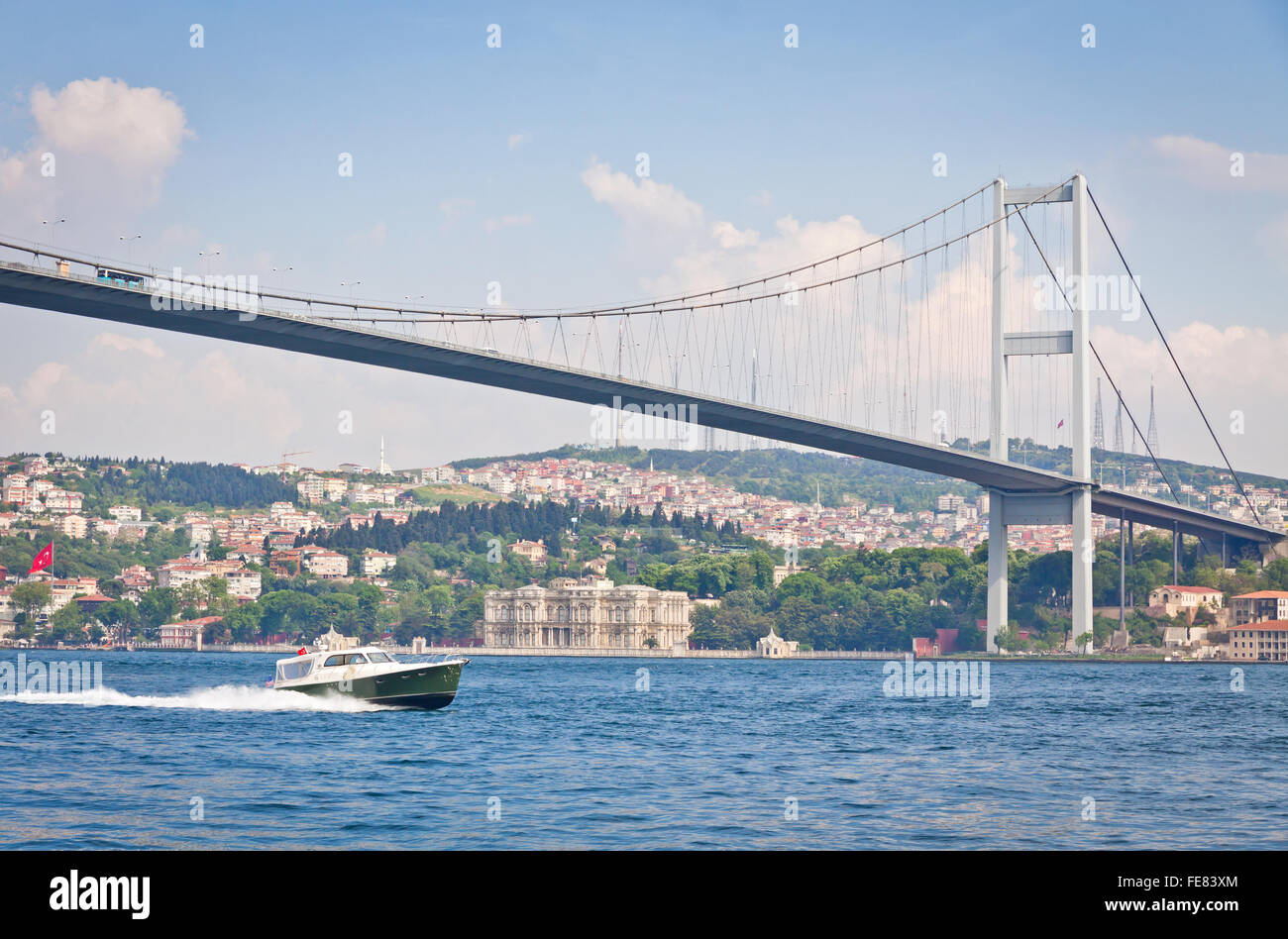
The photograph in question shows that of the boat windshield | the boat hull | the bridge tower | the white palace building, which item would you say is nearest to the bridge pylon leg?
the bridge tower

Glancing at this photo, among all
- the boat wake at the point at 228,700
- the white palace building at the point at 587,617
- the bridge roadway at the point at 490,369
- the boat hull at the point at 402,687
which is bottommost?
the white palace building at the point at 587,617

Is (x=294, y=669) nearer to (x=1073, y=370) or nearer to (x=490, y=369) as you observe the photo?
(x=490, y=369)

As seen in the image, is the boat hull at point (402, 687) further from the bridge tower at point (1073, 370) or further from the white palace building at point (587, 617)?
the white palace building at point (587, 617)

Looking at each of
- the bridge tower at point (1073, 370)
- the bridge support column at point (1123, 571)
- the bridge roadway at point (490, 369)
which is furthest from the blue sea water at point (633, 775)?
the bridge support column at point (1123, 571)

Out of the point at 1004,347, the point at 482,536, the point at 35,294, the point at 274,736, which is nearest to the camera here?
the point at 274,736

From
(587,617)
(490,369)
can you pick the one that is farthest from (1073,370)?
(587,617)
